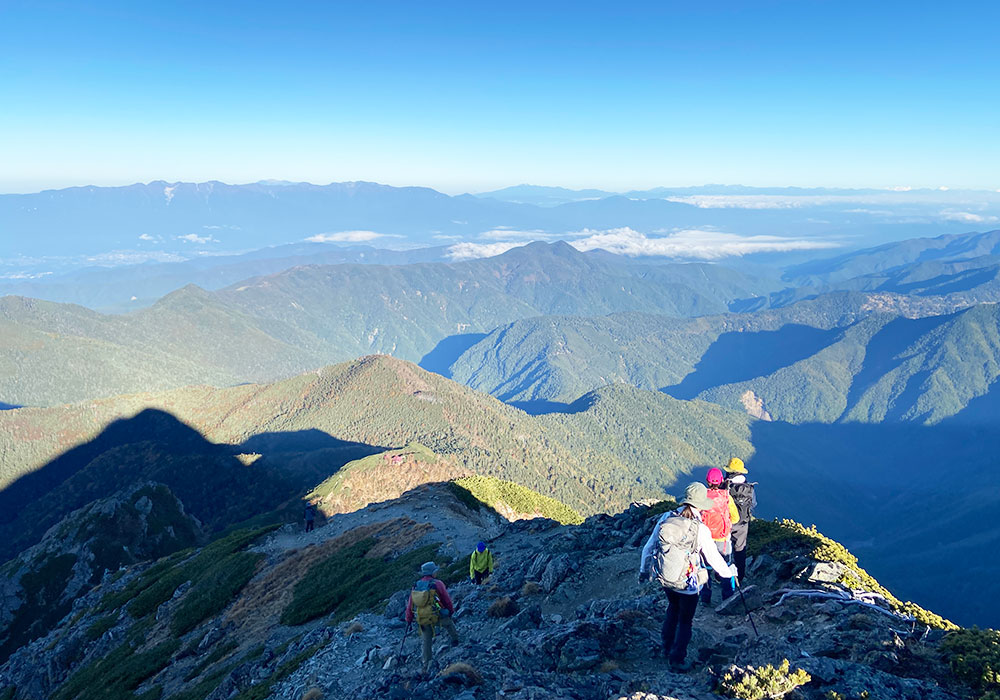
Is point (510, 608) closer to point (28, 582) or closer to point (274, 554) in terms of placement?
point (274, 554)

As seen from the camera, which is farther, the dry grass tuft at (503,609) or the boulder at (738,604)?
the dry grass tuft at (503,609)

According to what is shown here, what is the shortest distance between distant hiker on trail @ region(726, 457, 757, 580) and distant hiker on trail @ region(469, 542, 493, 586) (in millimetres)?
12824

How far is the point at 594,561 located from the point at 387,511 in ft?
134

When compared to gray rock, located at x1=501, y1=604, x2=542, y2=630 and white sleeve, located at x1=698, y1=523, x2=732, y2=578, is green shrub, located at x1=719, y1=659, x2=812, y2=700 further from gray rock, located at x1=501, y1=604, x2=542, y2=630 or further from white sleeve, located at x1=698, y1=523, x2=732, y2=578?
gray rock, located at x1=501, y1=604, x2=542, y2=630

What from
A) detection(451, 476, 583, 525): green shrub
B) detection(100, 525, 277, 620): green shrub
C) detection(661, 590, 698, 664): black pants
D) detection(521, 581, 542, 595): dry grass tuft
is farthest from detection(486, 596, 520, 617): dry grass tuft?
detection(451, 476, 583, 525): green shrub

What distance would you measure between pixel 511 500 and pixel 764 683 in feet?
215

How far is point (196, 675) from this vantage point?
33594 millimetres

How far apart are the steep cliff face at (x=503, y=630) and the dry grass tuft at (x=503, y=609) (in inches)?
3.1

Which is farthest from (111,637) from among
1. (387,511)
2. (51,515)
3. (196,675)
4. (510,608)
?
(51,515)

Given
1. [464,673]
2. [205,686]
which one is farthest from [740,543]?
[205,686]

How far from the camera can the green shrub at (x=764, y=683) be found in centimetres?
1289

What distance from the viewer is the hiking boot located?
1520cm

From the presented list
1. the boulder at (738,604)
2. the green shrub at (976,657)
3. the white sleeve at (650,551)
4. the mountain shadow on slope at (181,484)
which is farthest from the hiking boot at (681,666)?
the mountain shadow on slope at (181,484)

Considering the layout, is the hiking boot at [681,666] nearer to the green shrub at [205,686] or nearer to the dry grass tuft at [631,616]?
the dry grass tuft at [631,616]
